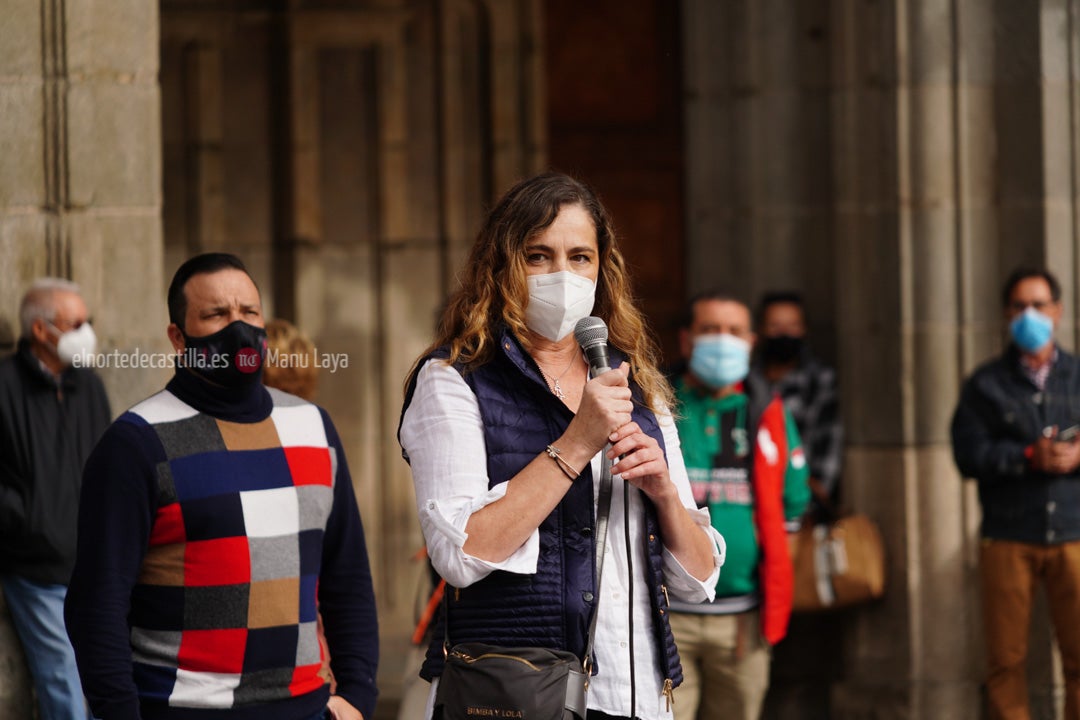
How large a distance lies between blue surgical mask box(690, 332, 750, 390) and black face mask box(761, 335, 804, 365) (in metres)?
1.15

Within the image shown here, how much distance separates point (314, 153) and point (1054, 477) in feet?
14.8

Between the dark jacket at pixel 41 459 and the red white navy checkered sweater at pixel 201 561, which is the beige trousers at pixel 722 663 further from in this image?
the red white navy checkered sweater at pixel 201 561

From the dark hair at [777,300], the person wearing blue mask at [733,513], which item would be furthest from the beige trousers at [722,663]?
the dark hair at [777,300]

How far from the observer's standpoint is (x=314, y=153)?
9.34 metres

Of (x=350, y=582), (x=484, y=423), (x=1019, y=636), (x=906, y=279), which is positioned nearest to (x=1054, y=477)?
(x=1019, y=636)

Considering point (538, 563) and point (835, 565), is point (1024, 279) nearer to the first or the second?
point (835, 565)

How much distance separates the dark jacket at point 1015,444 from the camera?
7.04m

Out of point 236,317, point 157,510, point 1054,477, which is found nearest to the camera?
point 157,510

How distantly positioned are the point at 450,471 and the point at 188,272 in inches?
45.2

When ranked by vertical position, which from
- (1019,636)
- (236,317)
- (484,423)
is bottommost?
(1019,636)

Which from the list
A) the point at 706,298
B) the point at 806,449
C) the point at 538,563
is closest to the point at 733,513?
the point at 706,298

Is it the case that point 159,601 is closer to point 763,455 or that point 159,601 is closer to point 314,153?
point 763,455

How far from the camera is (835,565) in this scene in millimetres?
7477

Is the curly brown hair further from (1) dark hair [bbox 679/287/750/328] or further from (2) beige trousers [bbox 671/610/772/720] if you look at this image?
(1) dark hair [bbox 679/287/750/328]
